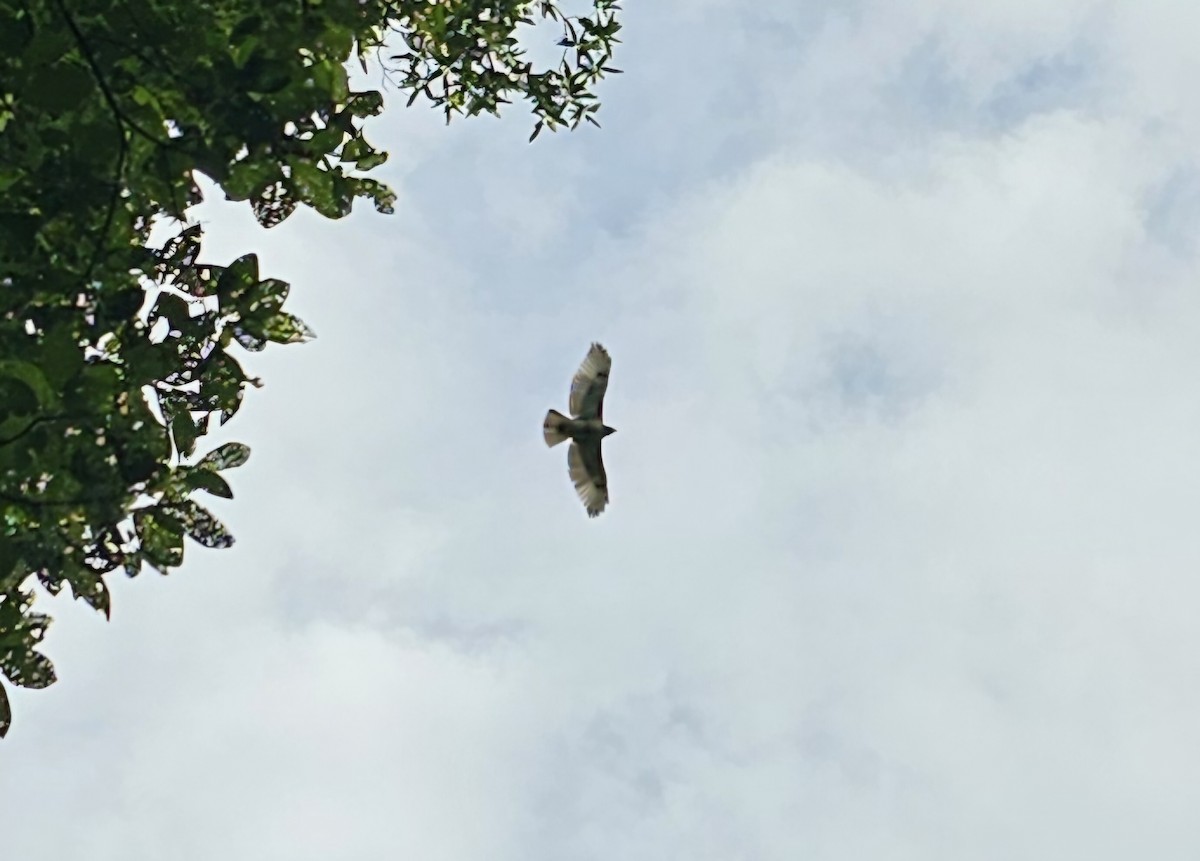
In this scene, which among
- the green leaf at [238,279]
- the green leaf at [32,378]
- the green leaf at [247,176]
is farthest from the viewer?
the green leaf at [238,279]

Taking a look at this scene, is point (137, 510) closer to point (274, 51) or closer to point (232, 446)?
point (232, 446)

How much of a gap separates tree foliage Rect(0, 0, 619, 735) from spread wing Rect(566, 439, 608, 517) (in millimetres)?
5480

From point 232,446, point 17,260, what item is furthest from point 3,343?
point 232,446

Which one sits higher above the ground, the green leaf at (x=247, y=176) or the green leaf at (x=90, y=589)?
the green leaf at (x=247, y=176)

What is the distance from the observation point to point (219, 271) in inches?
262

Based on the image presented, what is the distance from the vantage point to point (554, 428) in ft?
38.2

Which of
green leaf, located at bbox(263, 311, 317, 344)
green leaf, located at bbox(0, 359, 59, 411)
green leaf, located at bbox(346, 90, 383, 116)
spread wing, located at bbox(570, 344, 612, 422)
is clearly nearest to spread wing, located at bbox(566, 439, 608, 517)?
spread wing, located at bbox(570, 344, 612, 422)

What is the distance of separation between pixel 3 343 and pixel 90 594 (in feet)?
4.61

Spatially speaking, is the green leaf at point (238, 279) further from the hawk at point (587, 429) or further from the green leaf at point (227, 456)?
the hawk at point (587, 429)

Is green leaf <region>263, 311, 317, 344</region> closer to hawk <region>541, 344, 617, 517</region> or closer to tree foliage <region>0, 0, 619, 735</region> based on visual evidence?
tree foliage <region>0, 0, 619, 735</region>

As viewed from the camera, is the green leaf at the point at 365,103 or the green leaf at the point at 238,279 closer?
the green leaf at the point at 238,279

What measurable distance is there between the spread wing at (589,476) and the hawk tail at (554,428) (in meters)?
0.21

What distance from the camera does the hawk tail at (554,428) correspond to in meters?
11.6

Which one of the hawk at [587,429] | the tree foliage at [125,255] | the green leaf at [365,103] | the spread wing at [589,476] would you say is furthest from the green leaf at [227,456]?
the spread wing at [589,476]
